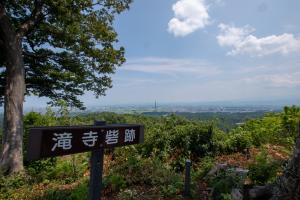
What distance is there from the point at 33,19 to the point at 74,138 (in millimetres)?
9525

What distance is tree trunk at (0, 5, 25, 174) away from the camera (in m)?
10.8

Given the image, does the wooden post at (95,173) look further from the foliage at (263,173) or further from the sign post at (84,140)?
the foliage at (263,173)

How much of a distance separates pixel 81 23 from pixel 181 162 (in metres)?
7.13

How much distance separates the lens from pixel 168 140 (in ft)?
34.0

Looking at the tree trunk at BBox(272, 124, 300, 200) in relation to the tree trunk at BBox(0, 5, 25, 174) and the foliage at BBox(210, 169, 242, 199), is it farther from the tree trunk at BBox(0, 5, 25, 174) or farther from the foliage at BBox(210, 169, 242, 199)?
the tree trunk at BBox(0, 5, 25, 174)

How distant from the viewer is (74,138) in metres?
4.17

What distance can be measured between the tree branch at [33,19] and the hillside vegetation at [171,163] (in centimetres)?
349

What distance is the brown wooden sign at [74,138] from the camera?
3686mm

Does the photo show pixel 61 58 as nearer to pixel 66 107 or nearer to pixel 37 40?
pixel 37 40

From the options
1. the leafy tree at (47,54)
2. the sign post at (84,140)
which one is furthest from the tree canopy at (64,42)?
the sign post at (84,140)

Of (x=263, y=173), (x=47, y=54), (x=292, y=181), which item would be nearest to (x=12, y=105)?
(x=47, y=54)

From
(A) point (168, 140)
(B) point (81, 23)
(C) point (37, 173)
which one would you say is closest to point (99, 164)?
(A) point (168, 140)

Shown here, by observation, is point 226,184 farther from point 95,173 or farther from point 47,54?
point 47,54

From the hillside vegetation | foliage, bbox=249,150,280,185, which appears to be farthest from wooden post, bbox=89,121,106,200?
foliage, bbox=249,150,280,185
